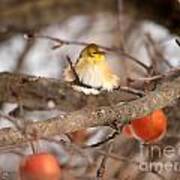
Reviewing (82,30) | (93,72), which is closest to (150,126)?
(93,72)

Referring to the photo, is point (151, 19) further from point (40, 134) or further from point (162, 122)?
point (40, 134)

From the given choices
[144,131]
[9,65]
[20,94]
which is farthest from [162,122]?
[9,65]

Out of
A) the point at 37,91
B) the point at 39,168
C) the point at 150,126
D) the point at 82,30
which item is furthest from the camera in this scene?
the point at 82,30

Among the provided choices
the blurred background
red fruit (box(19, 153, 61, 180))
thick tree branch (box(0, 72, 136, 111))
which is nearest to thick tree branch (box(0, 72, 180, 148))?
red fruit (box(19, 153, 61, 180))

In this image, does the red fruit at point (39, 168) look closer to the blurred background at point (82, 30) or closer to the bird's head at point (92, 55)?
the bird's head at point (92, 55)

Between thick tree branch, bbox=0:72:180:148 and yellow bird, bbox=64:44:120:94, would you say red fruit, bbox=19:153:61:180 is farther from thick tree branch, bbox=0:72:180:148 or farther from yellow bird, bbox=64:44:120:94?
yellow bird, bbox=64:44:120:94

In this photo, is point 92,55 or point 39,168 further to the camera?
point 92,55

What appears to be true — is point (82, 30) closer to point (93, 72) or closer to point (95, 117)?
point (93, 72)
